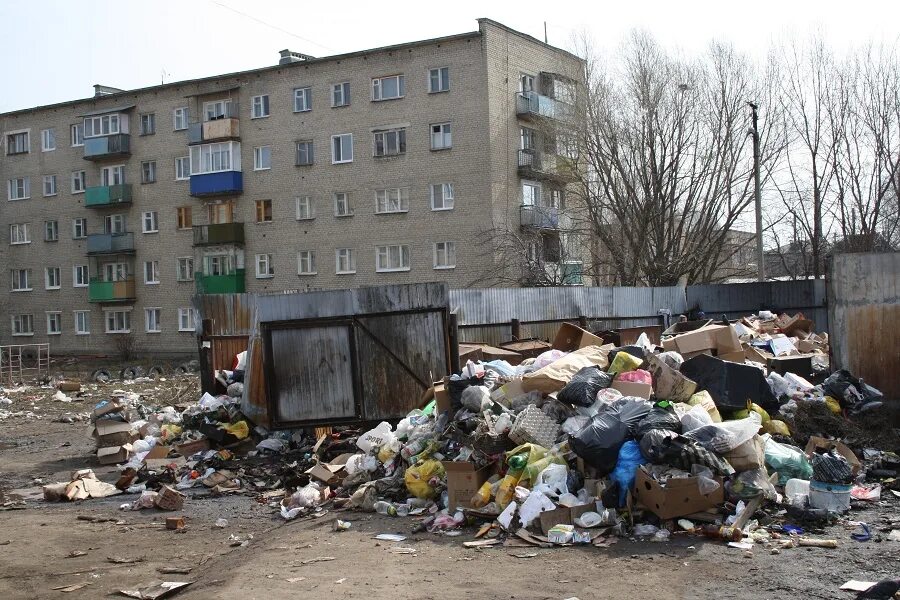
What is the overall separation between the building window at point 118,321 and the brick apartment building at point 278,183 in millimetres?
94

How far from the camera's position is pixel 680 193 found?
2752cm

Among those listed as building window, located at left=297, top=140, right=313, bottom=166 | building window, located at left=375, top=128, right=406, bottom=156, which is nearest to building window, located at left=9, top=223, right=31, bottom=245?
building window, located at left=297, top=140, right=313, bottom=166

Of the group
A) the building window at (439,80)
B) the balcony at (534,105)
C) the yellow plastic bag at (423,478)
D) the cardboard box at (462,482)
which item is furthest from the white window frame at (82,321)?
the cardboard box at (462,482)

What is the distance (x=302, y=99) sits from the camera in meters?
34.2

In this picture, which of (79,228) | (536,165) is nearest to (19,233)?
(79,228)

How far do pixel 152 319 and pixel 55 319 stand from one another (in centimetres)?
654

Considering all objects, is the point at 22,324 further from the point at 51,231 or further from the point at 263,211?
the point at 263,211

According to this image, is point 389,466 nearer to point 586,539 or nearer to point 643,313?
point 586,539

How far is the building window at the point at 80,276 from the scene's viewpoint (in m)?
40.8

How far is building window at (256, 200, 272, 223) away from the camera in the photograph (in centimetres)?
3528

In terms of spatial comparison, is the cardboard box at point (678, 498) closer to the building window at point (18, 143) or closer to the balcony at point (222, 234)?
the balcony at point (222, 234)

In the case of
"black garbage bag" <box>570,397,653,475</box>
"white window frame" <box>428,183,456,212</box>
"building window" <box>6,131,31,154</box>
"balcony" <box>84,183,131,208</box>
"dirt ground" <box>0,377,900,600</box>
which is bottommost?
"dirt ground" <box>0,377,900,600</box>

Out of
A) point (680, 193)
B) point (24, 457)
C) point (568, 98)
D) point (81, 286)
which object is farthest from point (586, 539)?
point (81, 286)

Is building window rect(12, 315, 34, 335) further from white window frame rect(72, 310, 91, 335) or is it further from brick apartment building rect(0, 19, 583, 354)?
white window frame rect(72, 310, 91, 335)
